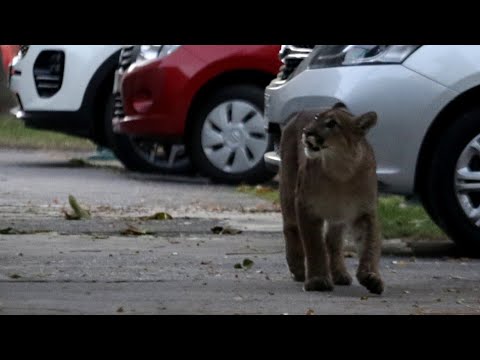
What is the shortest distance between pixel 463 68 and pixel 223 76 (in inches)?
220

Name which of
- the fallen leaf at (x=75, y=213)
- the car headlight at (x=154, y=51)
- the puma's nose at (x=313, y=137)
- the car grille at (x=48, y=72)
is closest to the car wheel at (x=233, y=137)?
the car headlight at (x=154, y=51)

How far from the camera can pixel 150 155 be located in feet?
55.2

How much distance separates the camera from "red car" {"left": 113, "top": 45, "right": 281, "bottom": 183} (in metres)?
15.3

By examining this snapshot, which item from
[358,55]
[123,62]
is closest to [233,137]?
[123,62]

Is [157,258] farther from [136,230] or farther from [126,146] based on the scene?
[126,146]

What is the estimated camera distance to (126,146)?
1689 centimetres

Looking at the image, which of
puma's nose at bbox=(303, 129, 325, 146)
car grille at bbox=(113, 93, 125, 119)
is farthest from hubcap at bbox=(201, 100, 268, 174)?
puma's nose at bbox=(303, 129, 325, 146)

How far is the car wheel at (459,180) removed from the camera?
33.3 feet

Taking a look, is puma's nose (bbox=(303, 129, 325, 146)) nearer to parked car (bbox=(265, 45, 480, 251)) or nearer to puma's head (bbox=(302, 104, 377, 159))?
puma's head (bbox=(302, 104, 377, 159))

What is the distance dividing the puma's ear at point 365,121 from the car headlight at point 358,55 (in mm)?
1751

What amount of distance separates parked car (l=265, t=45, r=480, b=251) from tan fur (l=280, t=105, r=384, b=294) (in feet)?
4.77

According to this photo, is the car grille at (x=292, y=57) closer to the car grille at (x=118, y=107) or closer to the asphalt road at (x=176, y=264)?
the asphalt road at (x=176, y=264)

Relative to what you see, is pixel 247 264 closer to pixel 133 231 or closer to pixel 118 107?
pixel 133 231
